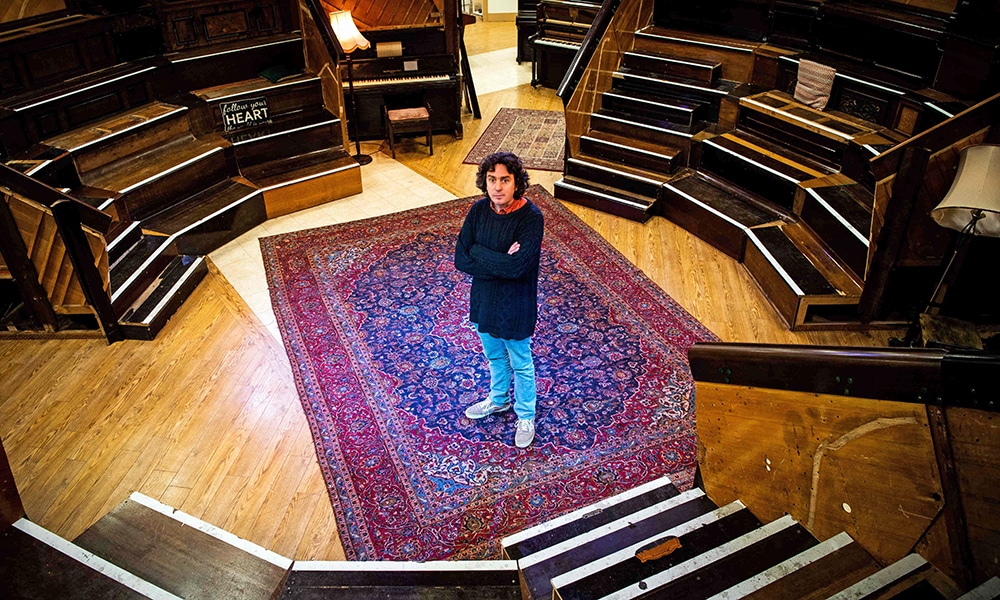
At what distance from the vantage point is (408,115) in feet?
25.4

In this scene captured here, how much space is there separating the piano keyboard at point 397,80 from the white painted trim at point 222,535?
18.4 feet

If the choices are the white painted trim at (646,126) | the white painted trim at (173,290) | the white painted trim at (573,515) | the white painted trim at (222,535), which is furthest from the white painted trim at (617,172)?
the white painted trim at (222,535)

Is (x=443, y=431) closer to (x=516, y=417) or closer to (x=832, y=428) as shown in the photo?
(x=516, y=417)

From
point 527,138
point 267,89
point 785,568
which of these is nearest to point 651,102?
point 527,138

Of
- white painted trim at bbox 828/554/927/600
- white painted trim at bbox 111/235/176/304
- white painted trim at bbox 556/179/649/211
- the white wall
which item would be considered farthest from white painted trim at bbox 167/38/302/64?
the white wall

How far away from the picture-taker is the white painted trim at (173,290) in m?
4.94

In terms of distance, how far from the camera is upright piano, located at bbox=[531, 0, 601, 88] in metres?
9.23

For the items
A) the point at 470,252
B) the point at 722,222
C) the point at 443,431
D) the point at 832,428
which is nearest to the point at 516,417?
the point at 443,431

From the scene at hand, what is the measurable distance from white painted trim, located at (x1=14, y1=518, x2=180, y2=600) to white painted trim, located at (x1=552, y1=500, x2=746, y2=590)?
1.45m

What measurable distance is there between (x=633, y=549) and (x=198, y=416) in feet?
9.70

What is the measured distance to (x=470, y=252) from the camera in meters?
3.56

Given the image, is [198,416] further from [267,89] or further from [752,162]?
[752,162]

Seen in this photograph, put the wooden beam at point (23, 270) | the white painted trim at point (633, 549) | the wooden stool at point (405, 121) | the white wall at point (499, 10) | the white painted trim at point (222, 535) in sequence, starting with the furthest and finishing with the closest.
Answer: the white wall at point (499, 10)
the wooden stool at point (405, 121)
the wooden beam at point (23, 270)
the white painted trim at point (222, 535)
the white painted trim at point (633, 549)

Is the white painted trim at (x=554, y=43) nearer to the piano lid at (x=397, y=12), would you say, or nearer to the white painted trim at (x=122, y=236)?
the piano lid at (x=397, y=12)
